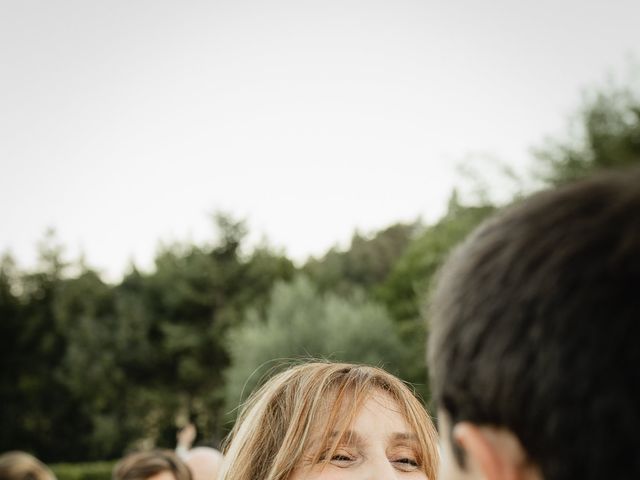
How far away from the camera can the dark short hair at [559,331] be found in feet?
2.46

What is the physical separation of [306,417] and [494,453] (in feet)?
4.24

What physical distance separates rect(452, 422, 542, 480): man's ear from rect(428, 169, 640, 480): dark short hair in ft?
0.04

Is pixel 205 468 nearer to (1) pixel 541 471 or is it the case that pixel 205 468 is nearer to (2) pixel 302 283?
(1) pixel 541 471

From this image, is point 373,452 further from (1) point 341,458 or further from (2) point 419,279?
(2) point 419,279

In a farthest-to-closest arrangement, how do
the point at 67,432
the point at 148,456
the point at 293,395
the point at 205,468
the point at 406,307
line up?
the point at 67,432 → the point at 406,307 → the point at 205,468 → the point at 148,456 → the point at 293,395

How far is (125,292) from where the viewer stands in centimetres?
4156

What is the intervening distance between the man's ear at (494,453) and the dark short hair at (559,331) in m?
0.01

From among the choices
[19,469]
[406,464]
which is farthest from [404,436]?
[19,469]

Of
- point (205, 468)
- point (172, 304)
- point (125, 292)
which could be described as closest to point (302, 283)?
point (172, 304)

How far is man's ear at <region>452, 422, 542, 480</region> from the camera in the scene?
80 centimetres

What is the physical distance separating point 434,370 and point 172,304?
133ft

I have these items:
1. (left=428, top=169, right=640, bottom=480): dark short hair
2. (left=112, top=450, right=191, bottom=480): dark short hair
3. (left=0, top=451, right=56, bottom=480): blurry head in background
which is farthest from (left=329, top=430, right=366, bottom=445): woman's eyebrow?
(left=0, top=451, right=56, bottom=480): blurry head in background

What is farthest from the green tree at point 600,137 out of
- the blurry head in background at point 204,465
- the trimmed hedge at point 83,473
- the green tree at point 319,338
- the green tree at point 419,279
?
the trimmed hedge at point 83,473

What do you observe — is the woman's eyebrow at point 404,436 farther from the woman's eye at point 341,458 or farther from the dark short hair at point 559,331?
the dark short hair at point 559,331
